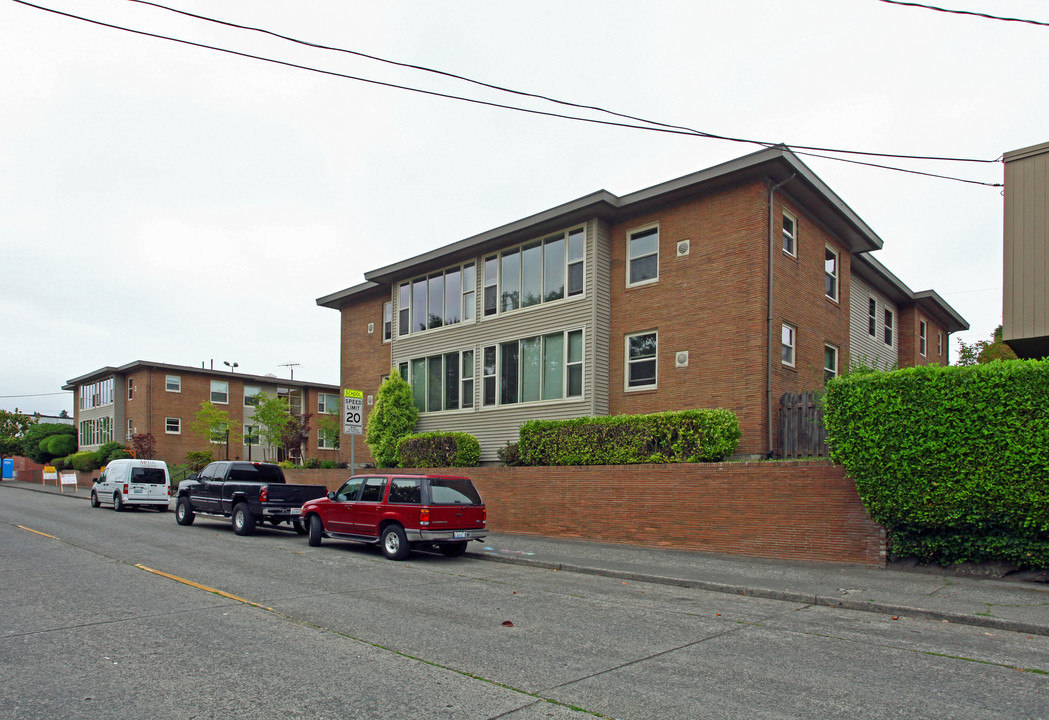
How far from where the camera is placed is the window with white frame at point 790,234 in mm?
18948

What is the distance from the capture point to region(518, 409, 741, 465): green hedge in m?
15.7

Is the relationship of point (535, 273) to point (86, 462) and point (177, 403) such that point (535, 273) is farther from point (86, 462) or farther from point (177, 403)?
point (86, 462)

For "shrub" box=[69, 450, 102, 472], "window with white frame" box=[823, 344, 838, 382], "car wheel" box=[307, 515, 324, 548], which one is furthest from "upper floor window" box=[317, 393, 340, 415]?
"window with white frame" box=[823, 344, 838, 382]

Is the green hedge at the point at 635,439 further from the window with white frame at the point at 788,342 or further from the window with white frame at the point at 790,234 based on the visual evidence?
the window with white frame at the point at 790,234

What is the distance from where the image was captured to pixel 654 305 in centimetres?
1959

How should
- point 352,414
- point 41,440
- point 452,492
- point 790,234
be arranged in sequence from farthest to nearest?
point 41,440 → point 790,234 → point 352,414 → point 452,492

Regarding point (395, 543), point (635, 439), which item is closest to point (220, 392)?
point (395, 543)

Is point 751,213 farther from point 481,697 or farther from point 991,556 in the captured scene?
point 481,697

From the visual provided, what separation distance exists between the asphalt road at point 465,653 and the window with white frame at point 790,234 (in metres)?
11.0

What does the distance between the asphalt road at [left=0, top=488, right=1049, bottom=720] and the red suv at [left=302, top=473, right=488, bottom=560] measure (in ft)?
7.18

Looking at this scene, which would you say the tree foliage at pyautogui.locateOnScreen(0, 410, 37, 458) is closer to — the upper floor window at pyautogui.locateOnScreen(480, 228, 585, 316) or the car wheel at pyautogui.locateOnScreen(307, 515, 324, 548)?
the upper floor window at pyautogui.locateOnScreen(480, 228, 585, 316)

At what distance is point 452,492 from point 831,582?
697cm

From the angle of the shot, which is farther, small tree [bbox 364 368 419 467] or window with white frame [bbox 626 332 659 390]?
small tree [bbox 364 368 419 467]

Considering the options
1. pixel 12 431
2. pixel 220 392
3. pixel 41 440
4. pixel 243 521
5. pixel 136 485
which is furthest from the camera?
pixel 12 431
